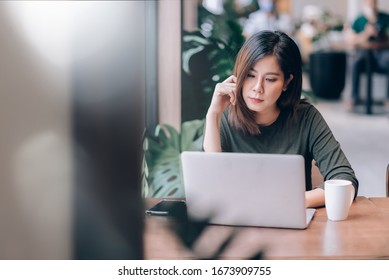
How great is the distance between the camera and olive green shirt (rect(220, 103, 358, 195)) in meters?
1.53

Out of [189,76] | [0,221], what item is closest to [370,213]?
[0,221]

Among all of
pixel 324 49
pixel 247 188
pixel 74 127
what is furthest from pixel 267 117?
pixel 324 49

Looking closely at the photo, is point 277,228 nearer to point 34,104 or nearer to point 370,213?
point 370,213

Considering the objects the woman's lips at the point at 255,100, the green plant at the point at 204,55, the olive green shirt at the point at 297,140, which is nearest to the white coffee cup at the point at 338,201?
the olive green shirt at the point at 297,140

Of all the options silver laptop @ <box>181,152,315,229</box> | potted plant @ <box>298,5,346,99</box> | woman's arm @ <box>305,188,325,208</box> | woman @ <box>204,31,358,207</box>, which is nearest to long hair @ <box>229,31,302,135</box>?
woman @ <box>204,31,358,207</box>

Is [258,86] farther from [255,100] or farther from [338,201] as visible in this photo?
[338,201]

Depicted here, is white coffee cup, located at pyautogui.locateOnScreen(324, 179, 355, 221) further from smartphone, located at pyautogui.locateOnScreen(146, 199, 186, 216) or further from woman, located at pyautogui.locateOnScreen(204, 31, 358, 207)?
smartphone, located at pyautogui.locateOnScreen(146, 199, 186, 216)

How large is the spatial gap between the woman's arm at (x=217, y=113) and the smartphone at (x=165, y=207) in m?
0.28

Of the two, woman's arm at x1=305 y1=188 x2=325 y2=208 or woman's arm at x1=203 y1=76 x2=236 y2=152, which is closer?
woman's arm at x1=305 y1=188 x2=325 y2=208

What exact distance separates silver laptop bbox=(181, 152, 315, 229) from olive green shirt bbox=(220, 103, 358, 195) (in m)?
0.34

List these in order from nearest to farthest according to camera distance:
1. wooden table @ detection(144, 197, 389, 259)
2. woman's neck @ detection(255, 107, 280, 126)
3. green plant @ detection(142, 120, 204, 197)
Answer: wooden table @ detection(144, 197, 389, 259) < woman's neck @ detection(255, 107, 280, 126) < green plant @ detection(142, 120, 204, 197)

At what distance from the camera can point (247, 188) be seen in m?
1.19

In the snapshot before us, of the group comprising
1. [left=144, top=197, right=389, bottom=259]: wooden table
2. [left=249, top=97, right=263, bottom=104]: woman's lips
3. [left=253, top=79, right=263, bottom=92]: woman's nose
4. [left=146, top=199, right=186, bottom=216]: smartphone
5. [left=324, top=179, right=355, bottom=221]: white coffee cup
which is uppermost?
[left=253, top=79, right=263, bottom=92]: woman's nose
